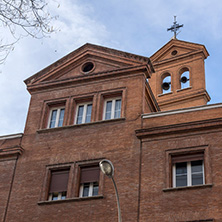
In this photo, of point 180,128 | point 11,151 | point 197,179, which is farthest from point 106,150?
point 11,151

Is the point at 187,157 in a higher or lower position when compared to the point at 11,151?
lower

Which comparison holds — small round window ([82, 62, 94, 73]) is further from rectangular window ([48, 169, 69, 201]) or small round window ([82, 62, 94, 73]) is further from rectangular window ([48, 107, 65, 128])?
rectangular window ([48, 169, 69, 201])

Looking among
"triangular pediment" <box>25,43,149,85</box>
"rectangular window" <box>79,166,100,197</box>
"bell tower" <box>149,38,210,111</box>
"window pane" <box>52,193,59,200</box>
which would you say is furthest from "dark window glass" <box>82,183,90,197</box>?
"bell tower" <box>149,38,210,111</box>

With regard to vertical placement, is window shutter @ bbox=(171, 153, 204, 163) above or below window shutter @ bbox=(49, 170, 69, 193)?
above

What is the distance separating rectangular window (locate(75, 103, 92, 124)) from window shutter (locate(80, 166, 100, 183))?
8.52 feet

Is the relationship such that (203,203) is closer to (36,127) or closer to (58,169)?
(58,169)

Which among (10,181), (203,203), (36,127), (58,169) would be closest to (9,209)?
(10,181)

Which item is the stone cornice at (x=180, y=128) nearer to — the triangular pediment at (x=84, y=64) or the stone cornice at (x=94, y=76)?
the stone cornice at (x=94, y=76)

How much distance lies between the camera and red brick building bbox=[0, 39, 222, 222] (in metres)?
18.4

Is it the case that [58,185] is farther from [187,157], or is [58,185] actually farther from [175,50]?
[175,50]

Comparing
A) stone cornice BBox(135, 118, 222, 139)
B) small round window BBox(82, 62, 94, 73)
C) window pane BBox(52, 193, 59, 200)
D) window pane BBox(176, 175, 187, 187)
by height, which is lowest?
window pane BBox(52, 193, 59, 200)

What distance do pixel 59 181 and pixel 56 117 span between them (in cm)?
356

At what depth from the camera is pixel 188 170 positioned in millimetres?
18906

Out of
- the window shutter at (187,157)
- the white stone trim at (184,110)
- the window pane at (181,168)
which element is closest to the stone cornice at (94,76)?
the white stone trim at (184,110)
